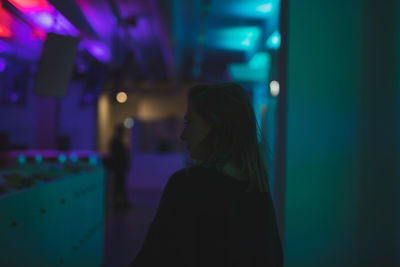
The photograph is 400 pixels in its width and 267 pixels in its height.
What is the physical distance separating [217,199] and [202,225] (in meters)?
0.08

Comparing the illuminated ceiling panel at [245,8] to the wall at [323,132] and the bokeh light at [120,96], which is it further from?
the bokeh light at [120,96]

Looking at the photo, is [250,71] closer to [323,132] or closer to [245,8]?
[245,8]

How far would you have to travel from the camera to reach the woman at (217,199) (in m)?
0.77

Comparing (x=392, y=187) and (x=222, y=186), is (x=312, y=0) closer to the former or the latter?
(x=392, y=187)

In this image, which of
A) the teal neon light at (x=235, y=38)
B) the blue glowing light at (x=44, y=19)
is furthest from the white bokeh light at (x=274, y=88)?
the blue glowing light at (x=44, y=19)

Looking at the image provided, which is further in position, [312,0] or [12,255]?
[312,0]

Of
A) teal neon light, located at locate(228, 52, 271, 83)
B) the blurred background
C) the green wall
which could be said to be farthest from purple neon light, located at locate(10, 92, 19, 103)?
the green wall

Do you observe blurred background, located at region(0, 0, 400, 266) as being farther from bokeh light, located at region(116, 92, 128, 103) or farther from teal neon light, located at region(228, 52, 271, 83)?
teal neon light, located at region(228, 52, 271, 83)

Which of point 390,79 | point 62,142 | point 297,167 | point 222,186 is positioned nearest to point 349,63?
point 390,79

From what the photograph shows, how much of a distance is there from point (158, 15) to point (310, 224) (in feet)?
12.8

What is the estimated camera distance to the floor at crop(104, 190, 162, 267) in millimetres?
3578

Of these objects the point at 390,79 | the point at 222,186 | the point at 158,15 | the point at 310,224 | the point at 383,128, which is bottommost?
the point at 310,224

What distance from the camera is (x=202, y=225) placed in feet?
2.52

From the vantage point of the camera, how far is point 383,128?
1.91 m
